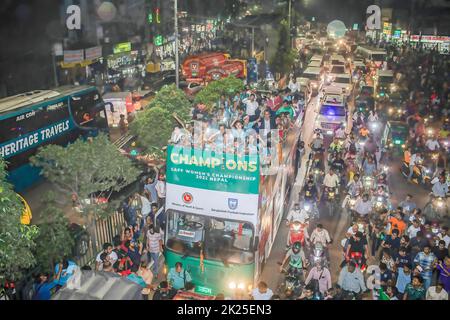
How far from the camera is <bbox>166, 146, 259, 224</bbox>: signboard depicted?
28.4ft

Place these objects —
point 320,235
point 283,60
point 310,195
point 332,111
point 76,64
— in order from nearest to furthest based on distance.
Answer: point 320,235, point 310,195, point 332,111, point 76,64, point 283,60

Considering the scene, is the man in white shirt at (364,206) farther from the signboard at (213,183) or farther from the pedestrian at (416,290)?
the signboard at (213,183)

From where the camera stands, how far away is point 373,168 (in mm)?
15023

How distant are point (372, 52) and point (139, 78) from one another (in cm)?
2470

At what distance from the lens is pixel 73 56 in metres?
35.8

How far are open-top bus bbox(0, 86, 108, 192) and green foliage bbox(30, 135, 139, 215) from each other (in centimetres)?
645

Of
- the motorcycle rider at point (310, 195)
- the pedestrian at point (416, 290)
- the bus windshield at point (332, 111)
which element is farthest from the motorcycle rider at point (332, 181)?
the bus windshield at point (332, 111)

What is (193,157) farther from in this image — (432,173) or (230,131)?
(432,173)

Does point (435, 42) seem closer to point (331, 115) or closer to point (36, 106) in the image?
point (331, 115)

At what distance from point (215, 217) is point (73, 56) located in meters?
31.0

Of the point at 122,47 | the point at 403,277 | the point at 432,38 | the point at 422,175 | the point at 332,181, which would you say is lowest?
the point at 422,175

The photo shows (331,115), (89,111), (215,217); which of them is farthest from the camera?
(331,115)

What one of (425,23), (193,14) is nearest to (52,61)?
(193,14)

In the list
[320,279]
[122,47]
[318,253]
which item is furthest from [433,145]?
[122,47]
